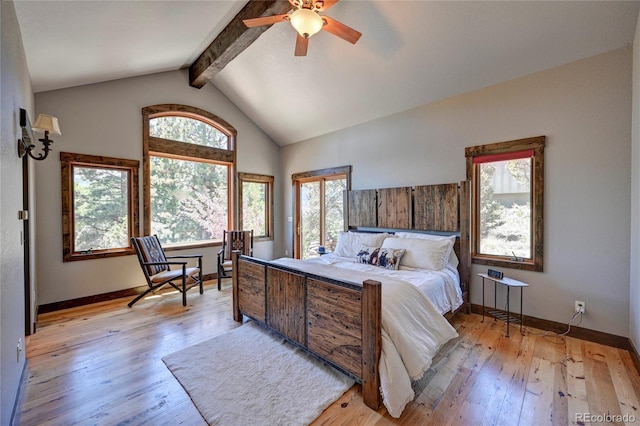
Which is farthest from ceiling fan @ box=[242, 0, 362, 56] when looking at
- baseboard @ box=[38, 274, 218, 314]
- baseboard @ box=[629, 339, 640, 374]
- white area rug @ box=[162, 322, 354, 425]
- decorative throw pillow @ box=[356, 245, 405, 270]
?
baseboard @ box=[38, 274, 218, 314]

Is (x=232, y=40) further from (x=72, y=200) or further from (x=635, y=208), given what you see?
(x=635, y=208)

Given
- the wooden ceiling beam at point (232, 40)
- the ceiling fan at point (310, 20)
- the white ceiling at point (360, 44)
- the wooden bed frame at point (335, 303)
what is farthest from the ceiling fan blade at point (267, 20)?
the wooden bed frame at point (335, 303)

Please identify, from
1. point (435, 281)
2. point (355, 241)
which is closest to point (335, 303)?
point (435, 281)

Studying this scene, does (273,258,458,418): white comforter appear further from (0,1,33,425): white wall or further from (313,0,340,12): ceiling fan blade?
(313,0,340,12): ceiling fan blade

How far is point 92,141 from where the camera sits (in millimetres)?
3867

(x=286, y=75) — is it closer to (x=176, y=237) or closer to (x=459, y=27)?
(x=459, y=27)

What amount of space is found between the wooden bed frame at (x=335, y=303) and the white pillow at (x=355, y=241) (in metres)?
0.47

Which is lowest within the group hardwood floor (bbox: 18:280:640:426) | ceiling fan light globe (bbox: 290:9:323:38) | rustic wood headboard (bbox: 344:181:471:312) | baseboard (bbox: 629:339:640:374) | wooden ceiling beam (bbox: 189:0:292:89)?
hardwood floor (bbox: 18:280:640:426)

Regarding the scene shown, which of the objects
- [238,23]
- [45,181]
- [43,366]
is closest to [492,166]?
[238,23]

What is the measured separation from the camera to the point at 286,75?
168 inches

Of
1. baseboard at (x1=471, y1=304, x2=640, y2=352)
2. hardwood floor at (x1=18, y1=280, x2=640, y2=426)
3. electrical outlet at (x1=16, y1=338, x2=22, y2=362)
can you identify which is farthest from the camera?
baseboard at (x1=471, y1=304, x2=640, y2=352)

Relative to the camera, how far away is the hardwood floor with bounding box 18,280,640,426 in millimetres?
1776

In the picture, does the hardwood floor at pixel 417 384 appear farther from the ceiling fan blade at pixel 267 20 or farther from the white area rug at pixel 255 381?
the ceiling fan blade at pixel 267 20

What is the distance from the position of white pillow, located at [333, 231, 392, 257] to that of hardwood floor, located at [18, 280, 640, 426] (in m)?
1.41
